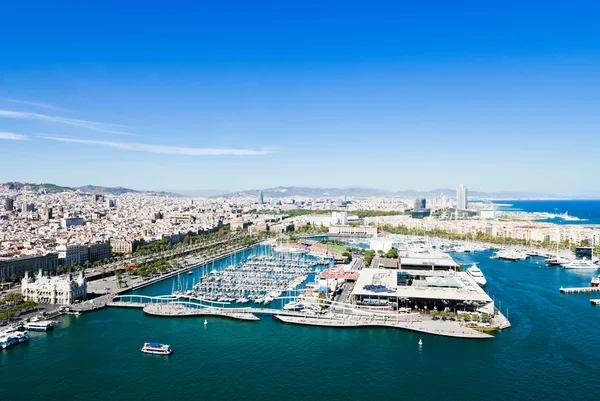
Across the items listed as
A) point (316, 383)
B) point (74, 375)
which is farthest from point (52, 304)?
point (316, 383)

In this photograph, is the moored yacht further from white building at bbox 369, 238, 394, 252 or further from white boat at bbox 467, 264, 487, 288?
white building at bbox 369, 238, 394, 252

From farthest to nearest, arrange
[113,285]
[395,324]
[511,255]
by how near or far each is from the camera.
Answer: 1. [511,255]
2. [113,285]
3. [395,324]

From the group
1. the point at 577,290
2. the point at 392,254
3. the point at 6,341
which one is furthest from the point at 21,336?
the point at 577,290

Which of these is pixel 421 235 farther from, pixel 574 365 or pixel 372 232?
pixel 574 365

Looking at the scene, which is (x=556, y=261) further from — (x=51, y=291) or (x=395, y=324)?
(x=51, y=291)

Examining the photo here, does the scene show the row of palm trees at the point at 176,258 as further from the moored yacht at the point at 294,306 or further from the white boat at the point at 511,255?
the white boat at the point at 511,255

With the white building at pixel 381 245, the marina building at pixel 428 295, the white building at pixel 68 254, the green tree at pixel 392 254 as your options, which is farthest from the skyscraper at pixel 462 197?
the white building at pixel 68 254
